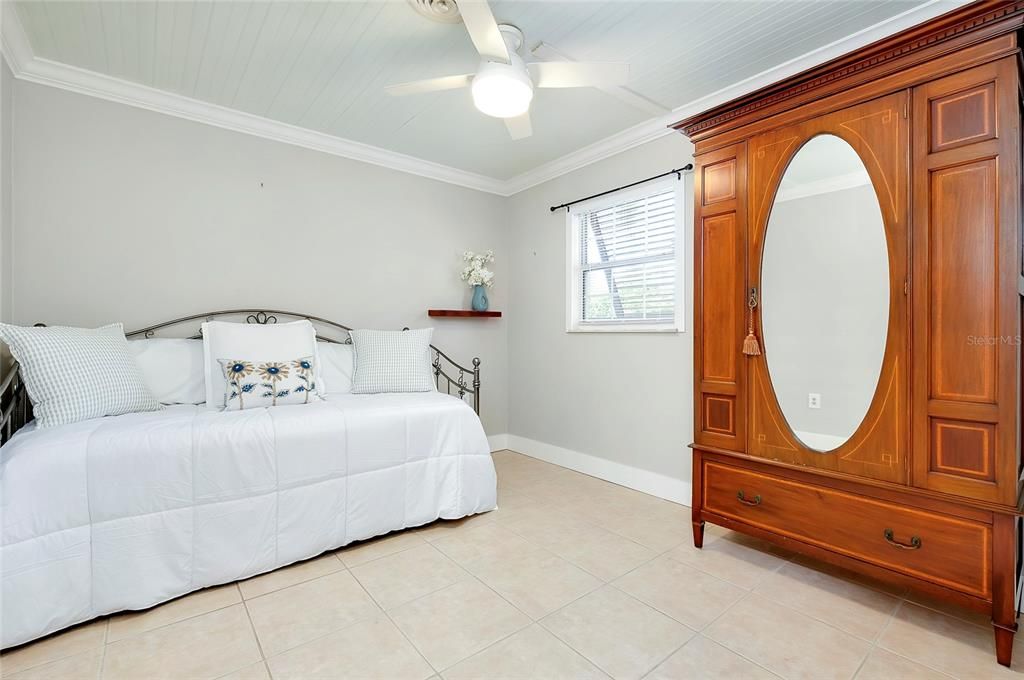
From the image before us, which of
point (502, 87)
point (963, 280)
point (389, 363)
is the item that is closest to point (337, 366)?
point (389, 363)

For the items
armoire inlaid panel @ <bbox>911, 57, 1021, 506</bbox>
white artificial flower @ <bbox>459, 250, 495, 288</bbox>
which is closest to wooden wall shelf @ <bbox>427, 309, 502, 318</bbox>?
white artificial flower @ <bbox>459, 250, 495, 288</bbox>

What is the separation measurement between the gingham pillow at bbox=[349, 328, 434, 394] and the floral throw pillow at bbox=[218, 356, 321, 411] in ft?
1.38

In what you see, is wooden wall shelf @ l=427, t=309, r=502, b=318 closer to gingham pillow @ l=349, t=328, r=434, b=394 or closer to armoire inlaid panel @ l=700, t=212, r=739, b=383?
gingham pillow @ l=349, t=328, r=434, b=394

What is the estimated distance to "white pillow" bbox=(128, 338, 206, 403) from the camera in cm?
251

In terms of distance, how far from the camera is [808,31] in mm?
2166

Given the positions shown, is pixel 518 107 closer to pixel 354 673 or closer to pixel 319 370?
pixel 319 370

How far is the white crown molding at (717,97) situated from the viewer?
6.67 ft

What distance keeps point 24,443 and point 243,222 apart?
1.77 meters

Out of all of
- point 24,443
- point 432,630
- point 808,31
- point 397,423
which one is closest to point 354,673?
point 432,630

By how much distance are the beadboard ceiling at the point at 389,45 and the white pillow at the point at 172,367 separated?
1.47m

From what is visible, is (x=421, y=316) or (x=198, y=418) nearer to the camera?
(x=198, y=418)

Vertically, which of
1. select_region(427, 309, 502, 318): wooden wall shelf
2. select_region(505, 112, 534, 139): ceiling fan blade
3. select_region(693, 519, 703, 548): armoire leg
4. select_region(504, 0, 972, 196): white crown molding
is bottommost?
select_region(693, 519, 703, 548): armoire leg

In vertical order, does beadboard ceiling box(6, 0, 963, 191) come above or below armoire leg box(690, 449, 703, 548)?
above

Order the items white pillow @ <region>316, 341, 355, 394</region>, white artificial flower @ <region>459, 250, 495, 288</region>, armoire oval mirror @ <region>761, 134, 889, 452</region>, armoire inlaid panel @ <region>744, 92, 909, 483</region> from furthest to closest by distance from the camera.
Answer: white artificial flower @ <region>459, 250, 495, 288</region>
white pillow @ <region>316, 341, 355, 394</region>
armoire oval mirror @ <region>761, 134, 889, 452</region>
armoire inlaid panel @ <region>744, 92, 909, 483</region>
